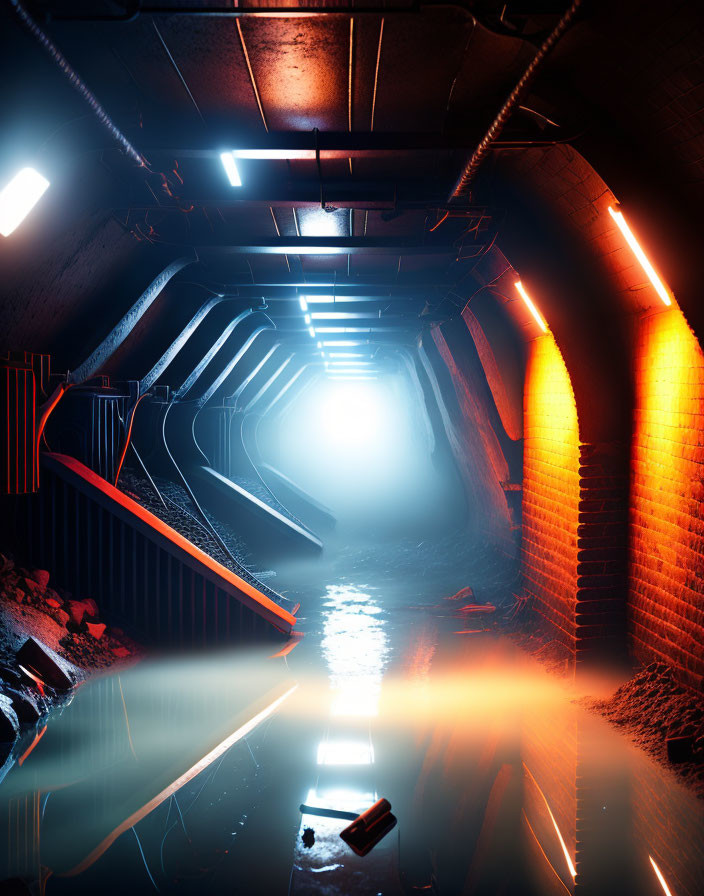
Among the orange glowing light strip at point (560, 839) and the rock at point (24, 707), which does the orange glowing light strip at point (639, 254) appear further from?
the rock at point (24, 707)

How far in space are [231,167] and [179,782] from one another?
376cm

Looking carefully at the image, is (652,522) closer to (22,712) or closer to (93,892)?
(93,892)

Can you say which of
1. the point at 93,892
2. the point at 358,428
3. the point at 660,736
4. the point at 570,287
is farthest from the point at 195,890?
the point at 358,428

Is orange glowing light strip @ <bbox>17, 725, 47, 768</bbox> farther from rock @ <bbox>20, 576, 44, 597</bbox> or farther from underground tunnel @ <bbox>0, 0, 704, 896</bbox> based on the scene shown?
rock @ <bbox>20, 576, 44, 597</bbox>

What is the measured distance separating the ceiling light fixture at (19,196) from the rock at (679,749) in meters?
4.88

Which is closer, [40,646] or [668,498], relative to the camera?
[668,498]

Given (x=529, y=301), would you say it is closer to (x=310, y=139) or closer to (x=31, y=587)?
(x=310, y=139)

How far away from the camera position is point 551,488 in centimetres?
643

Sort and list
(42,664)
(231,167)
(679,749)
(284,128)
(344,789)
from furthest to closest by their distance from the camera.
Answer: (42,664)
(231,167)
(284,128)
(679,749)
(344,789)

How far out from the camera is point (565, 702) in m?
4.91

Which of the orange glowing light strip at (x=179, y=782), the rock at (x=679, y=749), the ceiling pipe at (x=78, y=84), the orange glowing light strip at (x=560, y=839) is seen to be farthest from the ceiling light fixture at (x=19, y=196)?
the rock at (x=679, y=749)

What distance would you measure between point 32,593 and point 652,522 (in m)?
4.98

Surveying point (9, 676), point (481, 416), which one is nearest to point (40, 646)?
point (9, 676)

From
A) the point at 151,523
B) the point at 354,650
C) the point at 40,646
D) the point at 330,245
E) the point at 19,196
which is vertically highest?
the point at 330,245
